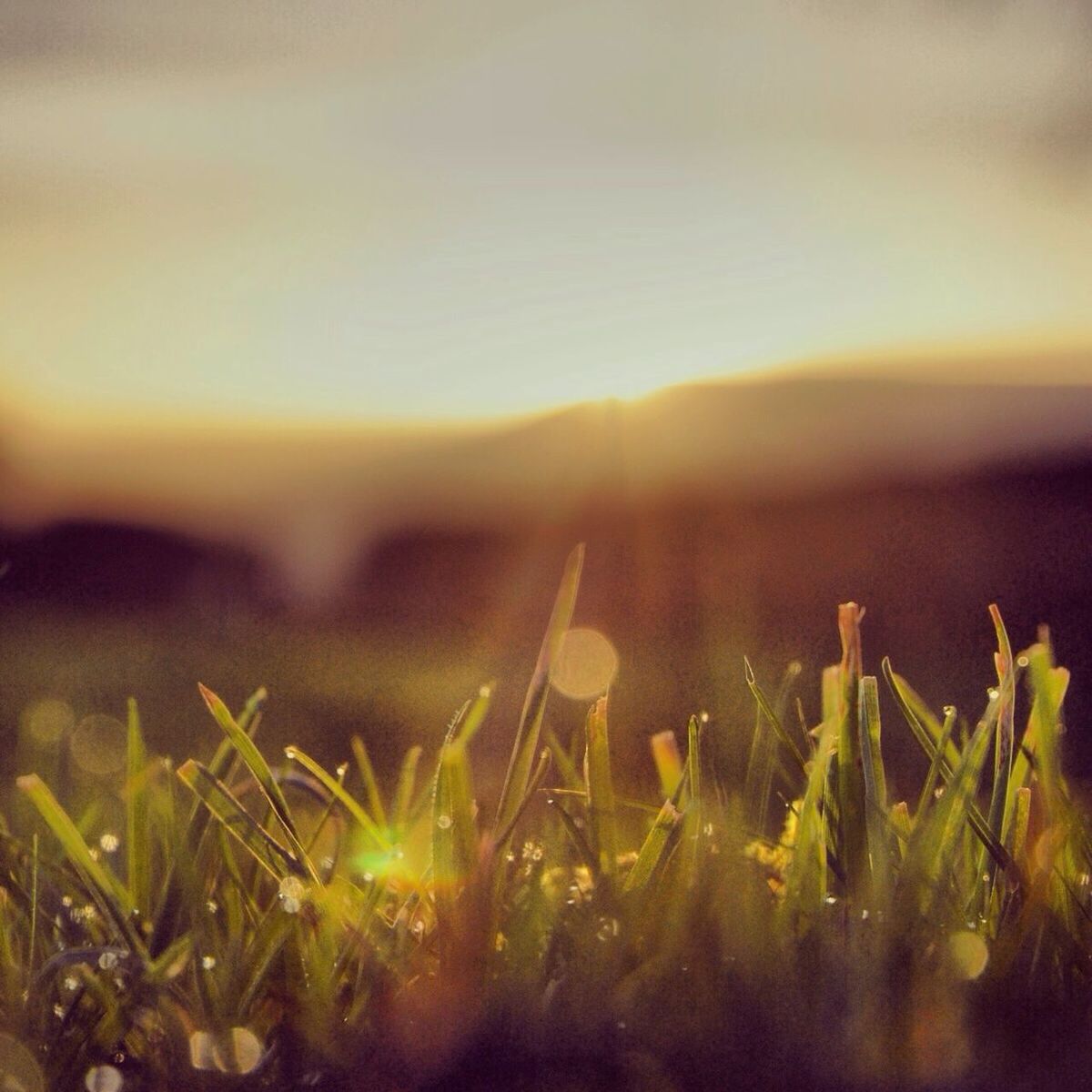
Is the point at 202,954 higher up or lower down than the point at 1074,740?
higher up

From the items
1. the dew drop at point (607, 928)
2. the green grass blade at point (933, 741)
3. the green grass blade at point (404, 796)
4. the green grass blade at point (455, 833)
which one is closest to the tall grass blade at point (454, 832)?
the green grass blade at point (455, 833)

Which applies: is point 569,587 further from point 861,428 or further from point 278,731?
point 861,428

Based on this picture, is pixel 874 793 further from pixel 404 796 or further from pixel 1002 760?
pixel 404 796

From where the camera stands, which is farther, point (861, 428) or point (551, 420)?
point (551, 420)

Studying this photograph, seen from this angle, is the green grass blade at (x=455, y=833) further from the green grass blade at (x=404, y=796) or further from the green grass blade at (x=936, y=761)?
the green grass blade at (x=936, y=761)

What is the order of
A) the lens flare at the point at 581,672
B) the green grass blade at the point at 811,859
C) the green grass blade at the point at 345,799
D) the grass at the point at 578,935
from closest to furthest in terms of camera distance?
1. the grass at the point at 578,935
2. the green grass blade at the point at 811,859
3. the green grass blade at the point at 345,799
4. the lens flare at the point at 581,672

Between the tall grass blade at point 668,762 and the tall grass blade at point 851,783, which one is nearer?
the tall grass blade at point 851,783

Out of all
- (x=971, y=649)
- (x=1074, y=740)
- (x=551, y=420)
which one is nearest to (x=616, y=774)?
(x=1074, y=740)

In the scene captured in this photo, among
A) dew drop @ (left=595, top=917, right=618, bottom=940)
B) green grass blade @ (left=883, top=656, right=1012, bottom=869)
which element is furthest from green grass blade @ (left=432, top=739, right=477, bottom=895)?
green grass blade @ (left=883, top=656, right=1012, bottom=869)
